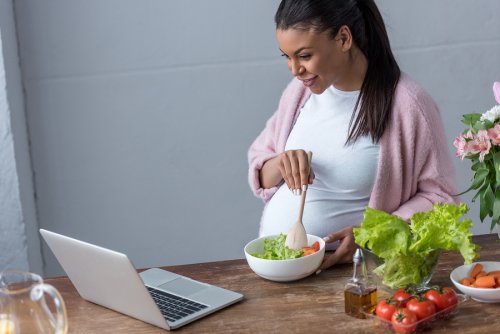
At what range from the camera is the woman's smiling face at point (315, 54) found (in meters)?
2.41

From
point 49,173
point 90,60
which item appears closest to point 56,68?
point 90,60

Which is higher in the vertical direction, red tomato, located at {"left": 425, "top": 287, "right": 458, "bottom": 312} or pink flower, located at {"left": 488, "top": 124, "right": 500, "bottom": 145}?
pink flower, located at {"left": 488, "top": 124, "right": 500, "bottom": 145}

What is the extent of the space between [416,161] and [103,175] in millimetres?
1838

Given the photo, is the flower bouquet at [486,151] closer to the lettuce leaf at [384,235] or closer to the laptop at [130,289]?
the lettuce leaf at [384,235]

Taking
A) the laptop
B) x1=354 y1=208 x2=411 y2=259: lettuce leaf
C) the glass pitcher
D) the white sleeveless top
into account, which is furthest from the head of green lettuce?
the glass pitcher

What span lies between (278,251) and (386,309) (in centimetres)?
43

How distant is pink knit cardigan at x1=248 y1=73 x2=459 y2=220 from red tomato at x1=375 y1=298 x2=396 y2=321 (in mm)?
607

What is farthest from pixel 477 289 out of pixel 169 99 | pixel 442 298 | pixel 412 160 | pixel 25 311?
pixel 169 99

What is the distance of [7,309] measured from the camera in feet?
5.27

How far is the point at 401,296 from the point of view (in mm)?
1913

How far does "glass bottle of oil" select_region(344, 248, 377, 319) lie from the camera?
1.92m

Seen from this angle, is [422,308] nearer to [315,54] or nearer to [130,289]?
[130,289]

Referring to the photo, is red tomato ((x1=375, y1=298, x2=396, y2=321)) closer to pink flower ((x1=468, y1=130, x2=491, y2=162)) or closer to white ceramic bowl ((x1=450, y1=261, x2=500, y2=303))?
white ceramic bowl ((x1=450, y1=261, x2=500, y2=303))

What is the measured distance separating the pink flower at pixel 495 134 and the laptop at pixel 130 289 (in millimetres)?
746
